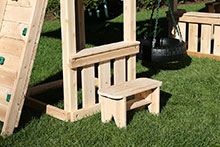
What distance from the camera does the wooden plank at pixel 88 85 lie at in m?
5.38

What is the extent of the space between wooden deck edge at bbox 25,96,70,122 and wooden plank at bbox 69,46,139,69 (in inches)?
24.2

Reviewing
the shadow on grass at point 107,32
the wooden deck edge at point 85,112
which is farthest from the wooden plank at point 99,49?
the shadow on grass at point 107,32

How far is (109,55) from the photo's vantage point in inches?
219

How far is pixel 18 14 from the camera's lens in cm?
513

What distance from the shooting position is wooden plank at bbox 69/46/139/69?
519 centimetres

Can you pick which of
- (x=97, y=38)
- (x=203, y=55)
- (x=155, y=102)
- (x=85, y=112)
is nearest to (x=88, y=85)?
(x=85, y=112)

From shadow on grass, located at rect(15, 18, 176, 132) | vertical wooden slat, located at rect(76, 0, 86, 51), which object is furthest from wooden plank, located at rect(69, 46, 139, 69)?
vertical wooden slat, located at rect(76, 0, 86, 51)

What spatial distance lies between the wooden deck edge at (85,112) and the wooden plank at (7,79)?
33.2 inches

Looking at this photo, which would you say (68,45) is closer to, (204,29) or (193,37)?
(204,29)

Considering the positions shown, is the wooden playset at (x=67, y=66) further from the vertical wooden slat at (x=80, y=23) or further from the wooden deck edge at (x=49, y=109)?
the vertical wooden slat at (x=80, y=23)

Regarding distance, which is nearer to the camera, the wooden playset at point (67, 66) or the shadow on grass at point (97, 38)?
the wooden playset at point (67, 66)

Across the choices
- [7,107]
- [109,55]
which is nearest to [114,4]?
[109,55]

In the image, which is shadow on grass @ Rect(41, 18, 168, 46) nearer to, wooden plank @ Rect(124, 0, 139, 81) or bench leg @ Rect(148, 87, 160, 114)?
wooden plank @ Rect(124, 0, 139, 81)

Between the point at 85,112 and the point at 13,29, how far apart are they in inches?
52.6
